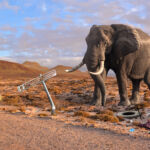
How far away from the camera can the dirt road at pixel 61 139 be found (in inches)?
255

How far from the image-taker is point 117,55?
13102mm

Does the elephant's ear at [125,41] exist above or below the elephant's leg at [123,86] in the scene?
above

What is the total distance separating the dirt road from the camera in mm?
6465

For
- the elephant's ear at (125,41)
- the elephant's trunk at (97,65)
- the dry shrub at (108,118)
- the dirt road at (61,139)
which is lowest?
the dry shrub at (108,118)

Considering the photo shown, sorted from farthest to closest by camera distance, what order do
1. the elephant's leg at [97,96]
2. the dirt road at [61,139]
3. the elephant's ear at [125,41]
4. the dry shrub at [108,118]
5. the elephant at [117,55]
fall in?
1. the elephant's leg at [97,96]
2. the elephant's ear at [125,41]
3. the elephant at [117,55]
4. the dry shrub at [108,118]
5. the dirt road at [61,139]

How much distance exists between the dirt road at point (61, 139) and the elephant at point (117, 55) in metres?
4.76

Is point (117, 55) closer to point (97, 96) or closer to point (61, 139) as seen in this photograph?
point (97, 96)

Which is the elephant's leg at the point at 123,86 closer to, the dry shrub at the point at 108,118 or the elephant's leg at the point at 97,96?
the elephant's leg at the point at 97,96

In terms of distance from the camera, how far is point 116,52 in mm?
13133

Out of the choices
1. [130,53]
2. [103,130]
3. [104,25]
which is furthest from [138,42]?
[103,130]

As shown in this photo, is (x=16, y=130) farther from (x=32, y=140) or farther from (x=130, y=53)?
(x=130, y=53)

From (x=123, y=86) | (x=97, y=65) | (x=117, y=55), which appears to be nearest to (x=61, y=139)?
(x=97, y=65)

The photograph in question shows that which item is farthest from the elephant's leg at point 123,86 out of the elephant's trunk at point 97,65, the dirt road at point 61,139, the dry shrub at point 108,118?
the dirt road at point 61,139

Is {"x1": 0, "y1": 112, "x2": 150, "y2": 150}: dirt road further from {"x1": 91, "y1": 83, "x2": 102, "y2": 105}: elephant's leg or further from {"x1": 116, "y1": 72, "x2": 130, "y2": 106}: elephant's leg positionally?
{"x1": 116, "y1": 72, "x2": 130, "y2": 106}: elephant's leg
